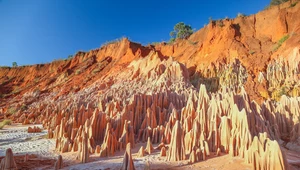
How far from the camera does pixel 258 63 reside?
81.7 ft

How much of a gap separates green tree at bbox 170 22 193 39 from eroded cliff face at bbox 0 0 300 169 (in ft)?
24.3

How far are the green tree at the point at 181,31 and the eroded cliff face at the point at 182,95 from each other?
24.3 ft

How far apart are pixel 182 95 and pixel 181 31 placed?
90.1 ft

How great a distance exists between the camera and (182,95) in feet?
62.3

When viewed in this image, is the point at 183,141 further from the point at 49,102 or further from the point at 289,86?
the point at 49,102

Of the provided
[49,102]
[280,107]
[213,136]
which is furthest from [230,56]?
[49,102]

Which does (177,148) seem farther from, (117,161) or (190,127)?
(117,161)

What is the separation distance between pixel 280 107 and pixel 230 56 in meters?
14.6

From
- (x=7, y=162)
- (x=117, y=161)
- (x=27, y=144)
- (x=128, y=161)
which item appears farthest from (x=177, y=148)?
(x=27, y=144)

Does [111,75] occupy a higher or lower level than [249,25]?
lower

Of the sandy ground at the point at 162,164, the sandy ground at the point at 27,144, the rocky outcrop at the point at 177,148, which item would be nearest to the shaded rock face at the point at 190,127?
the rocky outcrop at the point at 177,148

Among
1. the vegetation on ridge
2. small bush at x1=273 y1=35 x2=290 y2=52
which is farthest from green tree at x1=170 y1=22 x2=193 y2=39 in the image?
small bush at x1=273 y1=35 x2=290 y2=52

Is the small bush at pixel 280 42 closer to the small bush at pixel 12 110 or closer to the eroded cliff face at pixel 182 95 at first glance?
the eroded cliff face at pixel 182 95

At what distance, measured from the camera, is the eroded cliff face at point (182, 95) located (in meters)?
10.9
